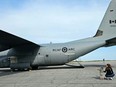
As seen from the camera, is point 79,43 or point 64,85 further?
point 79,43

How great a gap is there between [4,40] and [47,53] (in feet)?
18.0

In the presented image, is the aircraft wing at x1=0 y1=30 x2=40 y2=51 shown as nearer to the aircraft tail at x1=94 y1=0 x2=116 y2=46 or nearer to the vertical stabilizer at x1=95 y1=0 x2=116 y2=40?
the aircraft tail at x1=94 y1=0 x2=116 y2=46

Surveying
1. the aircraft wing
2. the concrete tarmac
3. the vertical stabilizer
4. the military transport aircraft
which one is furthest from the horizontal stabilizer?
the aircraft wing

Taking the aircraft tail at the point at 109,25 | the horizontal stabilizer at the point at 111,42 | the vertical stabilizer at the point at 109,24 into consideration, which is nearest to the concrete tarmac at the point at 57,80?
the horizontal stabilizer at the point at 111,42

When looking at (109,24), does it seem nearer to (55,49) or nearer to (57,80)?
(55,49)

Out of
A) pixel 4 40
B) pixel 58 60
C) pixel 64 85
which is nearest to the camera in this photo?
pixel 64 85

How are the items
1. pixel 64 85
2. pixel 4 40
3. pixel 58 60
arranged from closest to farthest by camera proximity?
pixel 64 85
pixel 4 40
pixel 58 60

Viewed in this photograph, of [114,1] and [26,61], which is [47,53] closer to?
[26,61]

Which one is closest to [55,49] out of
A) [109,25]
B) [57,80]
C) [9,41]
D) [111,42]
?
[9,41]

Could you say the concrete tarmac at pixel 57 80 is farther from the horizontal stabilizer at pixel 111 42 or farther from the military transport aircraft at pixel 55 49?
the horizontal stabilizer at pixel 111 42

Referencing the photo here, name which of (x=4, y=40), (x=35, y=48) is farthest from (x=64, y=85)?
(x=35, y=48)

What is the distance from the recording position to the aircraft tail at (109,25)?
100 feet

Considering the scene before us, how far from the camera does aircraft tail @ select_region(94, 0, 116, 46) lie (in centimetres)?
3061

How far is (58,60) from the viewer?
97.3 feet
